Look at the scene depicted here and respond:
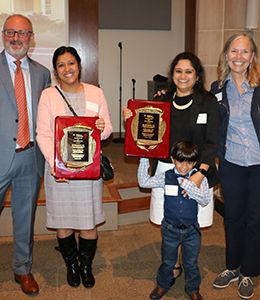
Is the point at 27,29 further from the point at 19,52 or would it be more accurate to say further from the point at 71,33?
the point at 71,33

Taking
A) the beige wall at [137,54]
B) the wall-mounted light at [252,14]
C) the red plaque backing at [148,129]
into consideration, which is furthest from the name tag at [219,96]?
the beige wall at [137,54]

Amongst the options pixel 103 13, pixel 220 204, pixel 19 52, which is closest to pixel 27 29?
pixel 19 52

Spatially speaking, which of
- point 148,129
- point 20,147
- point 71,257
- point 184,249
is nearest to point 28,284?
point 71,257

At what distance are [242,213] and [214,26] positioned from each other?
2255mm

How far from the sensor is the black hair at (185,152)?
7.34ft

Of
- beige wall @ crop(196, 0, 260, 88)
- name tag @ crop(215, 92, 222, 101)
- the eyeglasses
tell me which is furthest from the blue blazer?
beige wall @ crop(196, 0, 260, 88)

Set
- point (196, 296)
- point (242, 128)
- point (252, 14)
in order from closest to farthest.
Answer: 1. point (242, 128)
2. point (196, 296)
3. point (252, 14)

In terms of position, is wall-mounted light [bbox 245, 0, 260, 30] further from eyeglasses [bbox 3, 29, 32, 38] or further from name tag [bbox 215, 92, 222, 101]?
eyeglasses [bbox 3, 29, 32, 38]

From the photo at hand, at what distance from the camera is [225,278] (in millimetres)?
2783

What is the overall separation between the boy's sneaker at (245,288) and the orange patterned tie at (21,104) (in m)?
1.69

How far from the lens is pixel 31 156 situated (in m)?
2.47

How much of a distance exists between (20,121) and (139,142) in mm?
714

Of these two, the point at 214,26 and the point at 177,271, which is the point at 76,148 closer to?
the point at 177,271

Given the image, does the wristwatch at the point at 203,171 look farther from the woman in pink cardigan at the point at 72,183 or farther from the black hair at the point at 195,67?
the woman in pink cardigan at the point at 72,183
